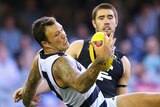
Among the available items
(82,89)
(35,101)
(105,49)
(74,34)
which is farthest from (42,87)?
(74,34)

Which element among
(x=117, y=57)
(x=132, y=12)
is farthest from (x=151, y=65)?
(x=117, y=57)

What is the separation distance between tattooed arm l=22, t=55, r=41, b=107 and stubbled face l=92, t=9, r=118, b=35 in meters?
0.89

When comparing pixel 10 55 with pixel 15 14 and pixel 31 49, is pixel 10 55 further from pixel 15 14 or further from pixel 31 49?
pixel 15 14

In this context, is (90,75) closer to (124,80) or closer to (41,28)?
(41,28)

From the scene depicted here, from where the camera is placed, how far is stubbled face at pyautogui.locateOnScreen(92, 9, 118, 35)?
294 inches

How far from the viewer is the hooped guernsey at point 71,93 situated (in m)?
6.50

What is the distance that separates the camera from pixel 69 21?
13.6m

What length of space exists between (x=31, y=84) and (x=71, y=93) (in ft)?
2.90

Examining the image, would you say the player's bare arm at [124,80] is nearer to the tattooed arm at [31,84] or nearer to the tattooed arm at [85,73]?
the tattooed arm at [31,84]

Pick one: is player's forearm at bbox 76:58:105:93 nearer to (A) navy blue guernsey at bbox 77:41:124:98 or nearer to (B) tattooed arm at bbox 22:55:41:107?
(B) tattooed arm at bbox 22:55:41:107

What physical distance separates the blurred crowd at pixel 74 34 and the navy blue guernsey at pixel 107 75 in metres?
3.67

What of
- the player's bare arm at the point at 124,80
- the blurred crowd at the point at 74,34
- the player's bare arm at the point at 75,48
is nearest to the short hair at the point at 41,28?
the player's bare arm at the point at 75,48

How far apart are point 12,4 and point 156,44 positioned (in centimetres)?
343

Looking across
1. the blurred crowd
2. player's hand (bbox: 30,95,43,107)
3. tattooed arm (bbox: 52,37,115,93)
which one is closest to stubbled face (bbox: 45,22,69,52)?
tattooed arm (bbox: 52,37,115,93)
